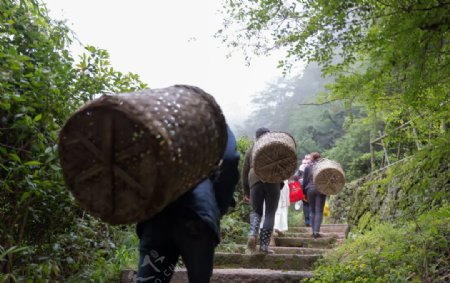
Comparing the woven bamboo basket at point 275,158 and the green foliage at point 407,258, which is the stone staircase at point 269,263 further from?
the woven bamboo basket at point 275,158

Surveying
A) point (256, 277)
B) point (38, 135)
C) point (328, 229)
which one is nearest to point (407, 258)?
point (256, 277)

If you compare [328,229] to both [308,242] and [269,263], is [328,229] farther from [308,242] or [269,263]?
[269,263]

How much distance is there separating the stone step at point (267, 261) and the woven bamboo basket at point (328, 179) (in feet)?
8.26

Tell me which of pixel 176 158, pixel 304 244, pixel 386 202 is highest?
pixel 176 158

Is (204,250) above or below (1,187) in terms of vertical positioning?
below

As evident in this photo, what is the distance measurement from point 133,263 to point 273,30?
116 inches

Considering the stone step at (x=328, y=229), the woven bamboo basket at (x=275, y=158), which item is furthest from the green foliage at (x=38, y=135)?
the stone step at (x=328, y=229)

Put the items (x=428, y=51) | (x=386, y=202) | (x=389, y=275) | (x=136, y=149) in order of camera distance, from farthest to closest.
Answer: (x=386, y=202) → (x=389, y=275) → (x=428, y=51) → (x=136, y=149)

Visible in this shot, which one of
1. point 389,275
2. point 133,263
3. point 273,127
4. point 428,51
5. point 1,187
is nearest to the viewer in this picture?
point 428,51

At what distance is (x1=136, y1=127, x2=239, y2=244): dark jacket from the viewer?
8.04 feet

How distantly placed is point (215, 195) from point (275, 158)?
2168mm

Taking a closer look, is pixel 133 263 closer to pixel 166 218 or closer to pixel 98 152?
pixel 166 218

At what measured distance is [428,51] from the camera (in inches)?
107

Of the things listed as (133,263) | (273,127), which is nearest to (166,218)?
(133,263)
